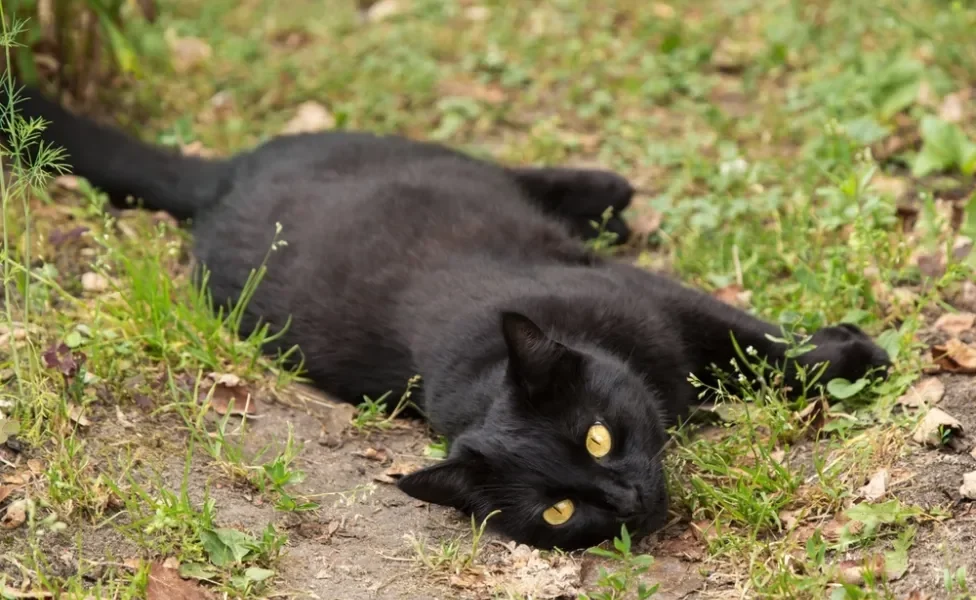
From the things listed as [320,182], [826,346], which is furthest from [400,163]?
[826,346]

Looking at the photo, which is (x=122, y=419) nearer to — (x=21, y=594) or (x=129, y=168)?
(x=21, y=594)

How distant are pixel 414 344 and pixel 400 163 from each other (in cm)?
105

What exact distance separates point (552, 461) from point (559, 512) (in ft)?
0.45

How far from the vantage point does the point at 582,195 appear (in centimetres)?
425

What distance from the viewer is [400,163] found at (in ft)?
13.4

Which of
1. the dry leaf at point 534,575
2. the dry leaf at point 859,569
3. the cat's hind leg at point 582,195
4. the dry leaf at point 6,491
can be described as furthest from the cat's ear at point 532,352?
the cat's hind leg at point 582,195

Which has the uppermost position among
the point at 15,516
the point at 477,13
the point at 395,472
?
the point at 477,13

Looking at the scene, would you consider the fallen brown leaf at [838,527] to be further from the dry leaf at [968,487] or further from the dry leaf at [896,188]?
the dry leaf at [896,188]

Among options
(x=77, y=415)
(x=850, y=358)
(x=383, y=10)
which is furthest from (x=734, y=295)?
(x=383, y=10)

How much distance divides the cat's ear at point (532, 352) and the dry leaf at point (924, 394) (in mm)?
1008

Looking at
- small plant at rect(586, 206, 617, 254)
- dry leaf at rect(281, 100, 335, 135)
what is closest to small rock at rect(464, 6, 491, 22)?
dry leaf at rect(281, 100, 335, 135)

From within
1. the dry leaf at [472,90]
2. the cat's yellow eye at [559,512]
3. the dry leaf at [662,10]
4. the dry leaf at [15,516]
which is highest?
the dry leaf at [662,10]

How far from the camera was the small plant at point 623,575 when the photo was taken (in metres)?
2.44

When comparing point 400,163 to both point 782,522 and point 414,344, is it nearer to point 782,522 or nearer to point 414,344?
point 414,344
